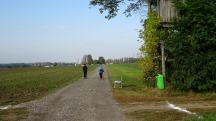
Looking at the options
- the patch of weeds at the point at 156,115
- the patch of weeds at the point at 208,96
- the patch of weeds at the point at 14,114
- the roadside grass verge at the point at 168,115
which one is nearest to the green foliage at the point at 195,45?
the patch of weeds at the point at 208,96

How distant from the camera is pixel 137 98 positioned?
22.8 metres

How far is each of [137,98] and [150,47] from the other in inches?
217

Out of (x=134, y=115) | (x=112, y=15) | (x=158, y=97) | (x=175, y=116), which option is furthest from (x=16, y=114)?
(x=112, y=15)

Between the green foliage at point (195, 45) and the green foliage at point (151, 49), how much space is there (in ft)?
10.0

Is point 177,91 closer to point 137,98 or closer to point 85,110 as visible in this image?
point 137,98

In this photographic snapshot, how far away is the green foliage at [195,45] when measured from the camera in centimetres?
2273

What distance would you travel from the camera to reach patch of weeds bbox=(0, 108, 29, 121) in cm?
1618

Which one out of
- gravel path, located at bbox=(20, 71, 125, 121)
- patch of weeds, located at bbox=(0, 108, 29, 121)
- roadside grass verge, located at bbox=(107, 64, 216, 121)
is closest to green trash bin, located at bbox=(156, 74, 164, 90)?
roadside grass verge, located at bbox=(107, 64, 216, 121)

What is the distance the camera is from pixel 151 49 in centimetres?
2755

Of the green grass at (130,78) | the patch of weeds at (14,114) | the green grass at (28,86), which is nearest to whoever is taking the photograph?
the patch of weeds at (14,114)

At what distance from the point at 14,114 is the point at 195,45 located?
389 inches

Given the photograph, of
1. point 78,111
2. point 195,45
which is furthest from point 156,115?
point 195,45

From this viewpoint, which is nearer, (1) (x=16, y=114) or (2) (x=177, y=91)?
(1) (x=16, y=114)

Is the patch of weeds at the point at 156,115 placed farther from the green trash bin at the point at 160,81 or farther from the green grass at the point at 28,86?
the green trash bin at the point at 160,81
